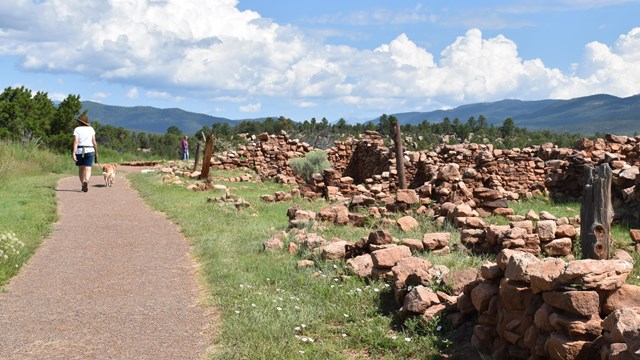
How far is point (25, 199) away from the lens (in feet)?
48.2

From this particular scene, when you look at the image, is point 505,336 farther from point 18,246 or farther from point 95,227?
point 95,227

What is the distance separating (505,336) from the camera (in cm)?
512

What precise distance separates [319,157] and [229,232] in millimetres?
15248

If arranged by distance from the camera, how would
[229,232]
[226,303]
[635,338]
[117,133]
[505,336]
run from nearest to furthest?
[635,338] → [505,336] → [226,303] → [229,232] → [117,133]

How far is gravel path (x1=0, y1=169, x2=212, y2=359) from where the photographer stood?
18.5 ft

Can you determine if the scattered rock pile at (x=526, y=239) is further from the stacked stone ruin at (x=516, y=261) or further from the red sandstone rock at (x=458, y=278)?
the red sandstone rock at (x=458, y=278)

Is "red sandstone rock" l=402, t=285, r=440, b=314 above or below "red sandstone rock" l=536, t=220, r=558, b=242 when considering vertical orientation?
below

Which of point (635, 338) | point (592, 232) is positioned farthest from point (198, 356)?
point (592, 232)

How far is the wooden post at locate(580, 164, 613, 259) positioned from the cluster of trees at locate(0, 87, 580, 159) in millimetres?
18064

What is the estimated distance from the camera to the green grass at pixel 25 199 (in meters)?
9.09

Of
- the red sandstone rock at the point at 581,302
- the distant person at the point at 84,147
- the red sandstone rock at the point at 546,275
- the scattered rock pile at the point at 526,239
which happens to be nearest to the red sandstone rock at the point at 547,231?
the scattered rock pile at the point at 526,239

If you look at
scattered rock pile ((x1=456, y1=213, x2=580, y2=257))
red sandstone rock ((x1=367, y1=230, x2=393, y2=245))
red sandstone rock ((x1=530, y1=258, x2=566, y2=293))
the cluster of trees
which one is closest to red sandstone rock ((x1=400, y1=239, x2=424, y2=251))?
red sandstone rock ((x1=367, y1=230, x2=393, y2=245))

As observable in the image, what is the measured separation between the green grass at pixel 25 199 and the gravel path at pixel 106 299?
218 millimetres

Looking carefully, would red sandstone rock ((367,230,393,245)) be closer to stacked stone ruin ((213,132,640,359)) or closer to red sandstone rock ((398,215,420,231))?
stacked stone ruin ((213,132,640,359))
